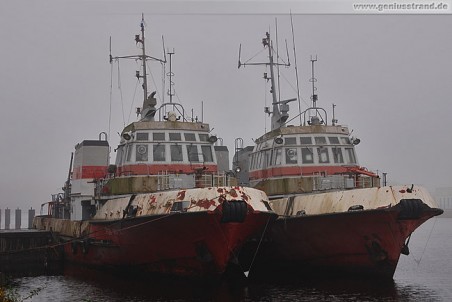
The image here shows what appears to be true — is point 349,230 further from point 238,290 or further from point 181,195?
point 181,195

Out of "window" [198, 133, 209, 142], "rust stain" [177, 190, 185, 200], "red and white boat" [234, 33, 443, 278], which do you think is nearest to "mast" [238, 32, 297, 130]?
"red and white boat" [234, 33, 443, 278]

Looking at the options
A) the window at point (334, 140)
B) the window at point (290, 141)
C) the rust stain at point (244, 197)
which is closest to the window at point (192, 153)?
the window at point (290, 141)

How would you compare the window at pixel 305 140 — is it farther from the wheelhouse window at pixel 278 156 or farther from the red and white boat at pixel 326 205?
the wheelhouse window at pixel 278 156

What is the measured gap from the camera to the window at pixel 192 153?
27.5m

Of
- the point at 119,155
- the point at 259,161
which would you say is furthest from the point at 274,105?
the point at 119,155

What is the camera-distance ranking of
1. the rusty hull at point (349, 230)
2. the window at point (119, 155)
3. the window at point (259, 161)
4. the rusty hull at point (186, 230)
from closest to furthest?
the rusty hull at point (186, 230) → the rusty hull at point (349, 230) → the window at point (119, 155) → the window at point (259, 161)

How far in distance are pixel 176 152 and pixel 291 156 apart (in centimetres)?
573

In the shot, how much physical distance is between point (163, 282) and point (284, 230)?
19.3ft

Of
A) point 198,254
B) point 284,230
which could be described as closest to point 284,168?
point 284,230

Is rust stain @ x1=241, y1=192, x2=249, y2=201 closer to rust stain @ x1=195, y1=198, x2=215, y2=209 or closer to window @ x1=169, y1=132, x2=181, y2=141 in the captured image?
rust stain @ x1=195, y1=198, x2=215, y2=209

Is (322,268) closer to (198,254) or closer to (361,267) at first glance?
(361,267)

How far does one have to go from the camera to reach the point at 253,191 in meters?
22.7

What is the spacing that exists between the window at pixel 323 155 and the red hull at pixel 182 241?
716 cm

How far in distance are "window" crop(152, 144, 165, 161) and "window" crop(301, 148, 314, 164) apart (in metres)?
6.80
